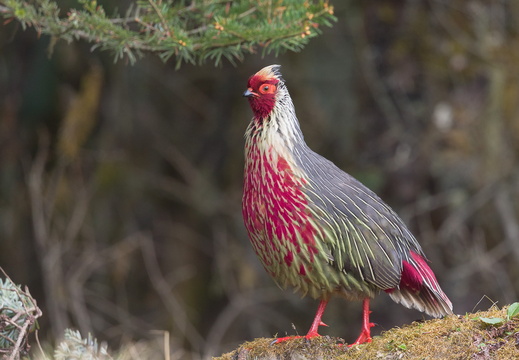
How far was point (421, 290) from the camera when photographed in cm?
377

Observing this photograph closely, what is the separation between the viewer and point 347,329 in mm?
6793

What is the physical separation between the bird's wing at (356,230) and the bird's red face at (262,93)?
0.32m

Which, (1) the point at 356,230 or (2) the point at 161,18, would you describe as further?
(1) the point at 356,230

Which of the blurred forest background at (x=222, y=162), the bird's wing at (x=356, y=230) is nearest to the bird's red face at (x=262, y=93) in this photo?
the bird's wing at (x=356, y=230)

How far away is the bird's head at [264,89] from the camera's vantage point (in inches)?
144

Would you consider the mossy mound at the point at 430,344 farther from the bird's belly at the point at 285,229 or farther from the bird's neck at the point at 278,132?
the bird's neck at the point at 278,132

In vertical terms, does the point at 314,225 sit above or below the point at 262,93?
below

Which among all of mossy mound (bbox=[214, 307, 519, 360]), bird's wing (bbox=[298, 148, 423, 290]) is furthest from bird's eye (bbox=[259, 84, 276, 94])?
mossy mound (bbox=[214, 307, 519, 360])

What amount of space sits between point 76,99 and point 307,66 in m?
2.63

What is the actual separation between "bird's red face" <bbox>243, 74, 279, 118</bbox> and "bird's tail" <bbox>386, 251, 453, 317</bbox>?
1.01 meters

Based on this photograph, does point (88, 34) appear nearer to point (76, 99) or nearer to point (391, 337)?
point (391, 337)

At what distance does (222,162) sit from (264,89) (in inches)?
185

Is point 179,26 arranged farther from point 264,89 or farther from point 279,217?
point 279,217

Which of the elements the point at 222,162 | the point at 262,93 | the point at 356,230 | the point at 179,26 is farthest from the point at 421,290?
the point at 222,162
